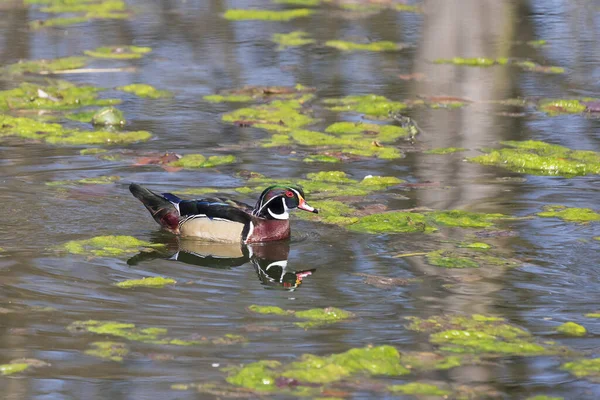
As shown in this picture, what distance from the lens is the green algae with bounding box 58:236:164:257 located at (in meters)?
7.80

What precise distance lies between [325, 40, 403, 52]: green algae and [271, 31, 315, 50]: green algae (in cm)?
35

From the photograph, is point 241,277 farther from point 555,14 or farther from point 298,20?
point 555,14

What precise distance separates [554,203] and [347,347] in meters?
3.44

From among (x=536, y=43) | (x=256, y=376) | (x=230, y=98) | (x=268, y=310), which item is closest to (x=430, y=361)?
(x=256, y=376)

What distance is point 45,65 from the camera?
1393 centimetres

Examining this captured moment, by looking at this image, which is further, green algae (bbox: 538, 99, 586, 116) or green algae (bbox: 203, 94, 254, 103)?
green algae (bbox: 203, 94, 254, 103)

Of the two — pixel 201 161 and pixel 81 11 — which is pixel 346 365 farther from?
pixel 81 11

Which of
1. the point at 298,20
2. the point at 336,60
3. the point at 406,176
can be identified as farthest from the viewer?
the point at 298,20

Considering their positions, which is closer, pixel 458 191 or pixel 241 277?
pixel 241 277

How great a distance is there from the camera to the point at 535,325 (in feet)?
20.8

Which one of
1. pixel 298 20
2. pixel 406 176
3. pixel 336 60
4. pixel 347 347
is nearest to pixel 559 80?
pixel 336 60

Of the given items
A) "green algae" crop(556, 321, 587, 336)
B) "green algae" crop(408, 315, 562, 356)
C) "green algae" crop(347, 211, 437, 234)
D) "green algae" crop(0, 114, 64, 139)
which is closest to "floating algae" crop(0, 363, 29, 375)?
"green algae" crop(408, 315, 562, 356)

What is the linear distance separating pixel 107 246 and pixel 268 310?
1802mm

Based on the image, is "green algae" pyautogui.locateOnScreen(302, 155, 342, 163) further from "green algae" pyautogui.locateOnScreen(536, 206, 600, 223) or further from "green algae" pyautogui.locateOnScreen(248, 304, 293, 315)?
"green algae" pyautogui.locateOnScreen(248, 304, 293, 315)
